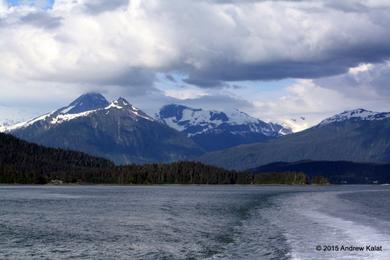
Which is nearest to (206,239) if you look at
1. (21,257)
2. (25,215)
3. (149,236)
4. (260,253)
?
(149,236)

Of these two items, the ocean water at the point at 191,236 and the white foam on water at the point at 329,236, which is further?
the ocean water at the point at 191,236

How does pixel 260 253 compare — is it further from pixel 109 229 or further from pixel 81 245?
pixel 109 229

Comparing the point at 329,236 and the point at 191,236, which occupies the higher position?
the point at 329,236

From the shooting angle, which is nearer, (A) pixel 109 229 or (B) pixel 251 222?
(A) pixel 109 229

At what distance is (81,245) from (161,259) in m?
13.3

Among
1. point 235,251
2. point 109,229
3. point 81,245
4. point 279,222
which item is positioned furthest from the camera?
point 279,222

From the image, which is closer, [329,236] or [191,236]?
[329,236]

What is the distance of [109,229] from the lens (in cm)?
8638

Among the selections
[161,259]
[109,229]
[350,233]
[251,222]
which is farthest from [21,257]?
[251,222]

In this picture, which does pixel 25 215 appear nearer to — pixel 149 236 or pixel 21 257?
pixel 149 236

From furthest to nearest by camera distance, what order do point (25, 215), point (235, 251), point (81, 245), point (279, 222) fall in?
1. point (25, 215)
2. point (279, 222)
3. point (81, 245)
4. point (235, 251)

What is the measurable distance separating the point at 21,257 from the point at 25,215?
165 ft

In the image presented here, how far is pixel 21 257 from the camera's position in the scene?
61.2 meters

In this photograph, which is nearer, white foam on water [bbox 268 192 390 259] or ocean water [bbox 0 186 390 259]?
white foam on water [bbox 268 192 390 259]
